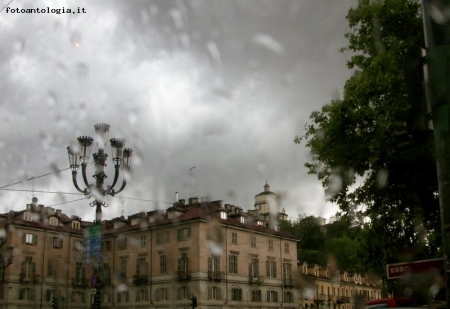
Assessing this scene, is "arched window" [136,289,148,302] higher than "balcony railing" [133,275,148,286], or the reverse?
"balcony railing" [133,275,148,286]

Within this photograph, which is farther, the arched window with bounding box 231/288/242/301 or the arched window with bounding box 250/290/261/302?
the arched window with bounding box 250/290/261/302

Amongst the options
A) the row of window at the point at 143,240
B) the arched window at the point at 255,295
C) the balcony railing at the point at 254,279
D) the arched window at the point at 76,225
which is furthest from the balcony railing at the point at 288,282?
the arched window at the point at 76,225

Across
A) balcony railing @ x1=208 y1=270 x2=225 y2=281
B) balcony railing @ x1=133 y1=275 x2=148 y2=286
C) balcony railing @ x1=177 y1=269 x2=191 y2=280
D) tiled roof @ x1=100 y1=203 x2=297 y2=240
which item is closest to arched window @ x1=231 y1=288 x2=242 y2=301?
balcony railing @ x1=208 y1=270 x2=225 y2=281

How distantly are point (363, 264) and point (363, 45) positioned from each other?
8.60 metres

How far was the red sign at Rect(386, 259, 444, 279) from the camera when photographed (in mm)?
6463

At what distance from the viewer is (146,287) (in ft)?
173

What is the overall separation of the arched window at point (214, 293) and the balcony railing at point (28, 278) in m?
18.7

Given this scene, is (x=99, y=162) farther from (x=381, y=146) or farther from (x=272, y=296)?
(x=272, y=296)

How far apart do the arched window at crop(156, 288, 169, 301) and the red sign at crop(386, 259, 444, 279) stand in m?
44.9

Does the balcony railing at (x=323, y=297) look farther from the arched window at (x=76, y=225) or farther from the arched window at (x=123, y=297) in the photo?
the arched window at (x=76, y=225)

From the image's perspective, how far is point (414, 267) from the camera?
6941 mm

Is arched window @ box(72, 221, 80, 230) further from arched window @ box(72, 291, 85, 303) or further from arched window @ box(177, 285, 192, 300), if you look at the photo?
arched window @ box(177, 285, 192, 300)

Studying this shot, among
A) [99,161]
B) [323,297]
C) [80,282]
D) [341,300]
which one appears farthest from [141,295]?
[99,161]

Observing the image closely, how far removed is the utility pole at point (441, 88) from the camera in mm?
4293
